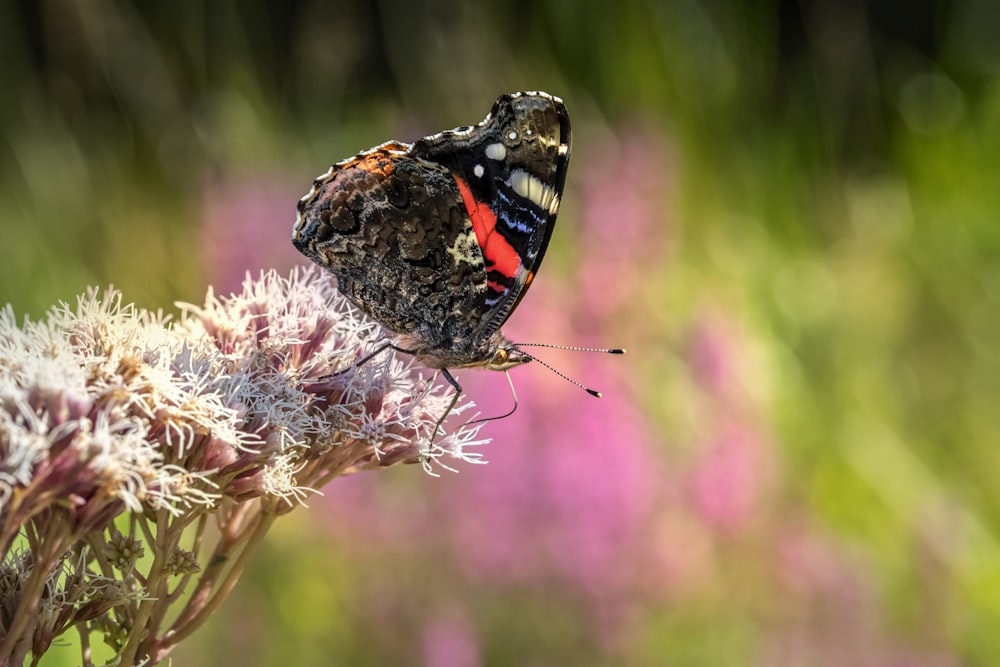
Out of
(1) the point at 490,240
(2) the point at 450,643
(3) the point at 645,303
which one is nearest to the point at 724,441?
(3) the point at 645,303

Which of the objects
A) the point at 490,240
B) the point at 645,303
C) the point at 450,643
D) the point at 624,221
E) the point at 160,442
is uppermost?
the point at 624,221

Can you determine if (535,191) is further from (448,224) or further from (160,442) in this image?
(160,442)

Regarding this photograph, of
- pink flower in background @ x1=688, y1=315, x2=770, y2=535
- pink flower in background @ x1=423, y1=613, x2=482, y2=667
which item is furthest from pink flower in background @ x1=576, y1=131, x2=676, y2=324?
pink flower in background @ x1=423, y1=613, x2=482, y2=667

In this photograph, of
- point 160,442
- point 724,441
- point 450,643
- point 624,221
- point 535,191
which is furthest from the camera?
point 624,221

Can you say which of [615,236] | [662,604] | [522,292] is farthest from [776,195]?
[522,292]

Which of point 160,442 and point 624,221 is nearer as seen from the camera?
point 160,442

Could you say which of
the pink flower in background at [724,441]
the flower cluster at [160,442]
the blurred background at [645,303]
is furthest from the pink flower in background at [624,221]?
the flower cluster at [160,442]

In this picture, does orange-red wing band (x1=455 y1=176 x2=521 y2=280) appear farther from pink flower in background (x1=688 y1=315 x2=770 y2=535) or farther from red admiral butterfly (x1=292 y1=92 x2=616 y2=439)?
pink flower in background (x1=688 y1=315 x2=770 y2=535)

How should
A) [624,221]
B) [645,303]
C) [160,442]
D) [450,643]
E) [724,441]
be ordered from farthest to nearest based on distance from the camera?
[624,221] < [645,303] < [724,441] < [450,643] < [160,442]
